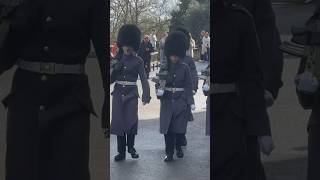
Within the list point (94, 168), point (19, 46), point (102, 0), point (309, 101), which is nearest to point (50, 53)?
point (19, 46)

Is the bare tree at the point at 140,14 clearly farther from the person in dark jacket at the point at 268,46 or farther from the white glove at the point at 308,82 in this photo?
the white glove at the point at 308,82

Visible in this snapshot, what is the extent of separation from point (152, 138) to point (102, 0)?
0.55 metres

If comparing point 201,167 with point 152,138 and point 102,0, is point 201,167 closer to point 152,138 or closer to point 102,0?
point 152,138

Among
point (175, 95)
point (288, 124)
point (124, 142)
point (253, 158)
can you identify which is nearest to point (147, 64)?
point (175, 95)

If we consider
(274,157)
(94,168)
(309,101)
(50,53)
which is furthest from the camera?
(274,157)

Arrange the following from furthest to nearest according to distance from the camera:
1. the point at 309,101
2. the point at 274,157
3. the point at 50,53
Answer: the point at 274,157, the point at 309,101, the point at 50,53

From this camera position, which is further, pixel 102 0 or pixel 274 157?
pixel 274 157

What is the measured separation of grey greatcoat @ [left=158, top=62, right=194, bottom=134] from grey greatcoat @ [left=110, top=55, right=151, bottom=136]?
0.09 meters

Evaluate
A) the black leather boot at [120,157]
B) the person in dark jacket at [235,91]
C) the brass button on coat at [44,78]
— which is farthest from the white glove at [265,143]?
the brass button on coat at [44,78]

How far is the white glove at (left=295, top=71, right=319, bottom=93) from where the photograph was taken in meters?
2.46

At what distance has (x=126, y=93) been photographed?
2.68 meters

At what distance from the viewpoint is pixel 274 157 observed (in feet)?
9.87

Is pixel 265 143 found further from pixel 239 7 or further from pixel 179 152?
pixel 239 7

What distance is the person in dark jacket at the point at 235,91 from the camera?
2.43 metres
